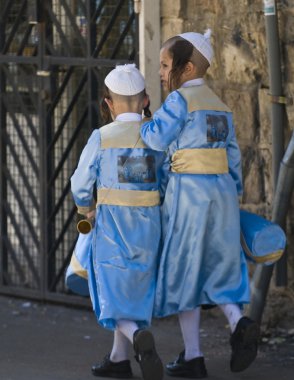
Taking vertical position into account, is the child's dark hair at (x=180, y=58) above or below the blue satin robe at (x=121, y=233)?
above

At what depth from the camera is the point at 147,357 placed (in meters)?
5.95

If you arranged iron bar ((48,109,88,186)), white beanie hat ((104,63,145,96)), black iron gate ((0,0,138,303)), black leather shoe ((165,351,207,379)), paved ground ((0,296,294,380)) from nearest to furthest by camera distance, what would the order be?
white beanie hat ((104,63,145,96)) → black leather shoe ((165,351,207,379)) → paved ground ((0,296,294,380)) → black iron gate ((0,0,138,303)) → iron bar ((48,109,88,186))

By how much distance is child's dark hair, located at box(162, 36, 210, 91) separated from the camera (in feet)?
20.7

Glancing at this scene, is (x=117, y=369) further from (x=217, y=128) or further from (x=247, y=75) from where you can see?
(x=247, y=75)

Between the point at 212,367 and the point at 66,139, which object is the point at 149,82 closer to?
the point at 66,139

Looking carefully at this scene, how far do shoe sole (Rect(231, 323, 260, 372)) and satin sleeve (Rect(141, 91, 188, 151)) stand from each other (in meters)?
0.96

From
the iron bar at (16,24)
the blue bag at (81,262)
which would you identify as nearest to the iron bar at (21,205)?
the iron bar at (16,24)

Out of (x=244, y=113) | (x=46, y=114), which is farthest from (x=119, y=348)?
(x=46, y=114)

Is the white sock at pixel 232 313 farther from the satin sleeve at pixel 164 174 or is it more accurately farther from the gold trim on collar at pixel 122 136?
the gold trim on collar at pixel 122 136

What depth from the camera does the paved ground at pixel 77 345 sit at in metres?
6.62

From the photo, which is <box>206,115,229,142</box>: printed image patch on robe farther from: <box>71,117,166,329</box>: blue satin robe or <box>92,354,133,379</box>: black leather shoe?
<box>92,354,133,379</box>: black leather shoe

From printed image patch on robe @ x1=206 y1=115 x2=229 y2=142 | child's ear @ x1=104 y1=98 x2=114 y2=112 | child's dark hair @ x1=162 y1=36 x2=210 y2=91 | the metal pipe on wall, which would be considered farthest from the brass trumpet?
Answer: the metal pipe on wall

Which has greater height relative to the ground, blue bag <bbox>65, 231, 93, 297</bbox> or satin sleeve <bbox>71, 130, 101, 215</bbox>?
satin sleeve <bbox>71, 130, 101, 215</bbox>

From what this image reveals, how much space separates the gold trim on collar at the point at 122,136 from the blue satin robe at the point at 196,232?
0.05 metres
